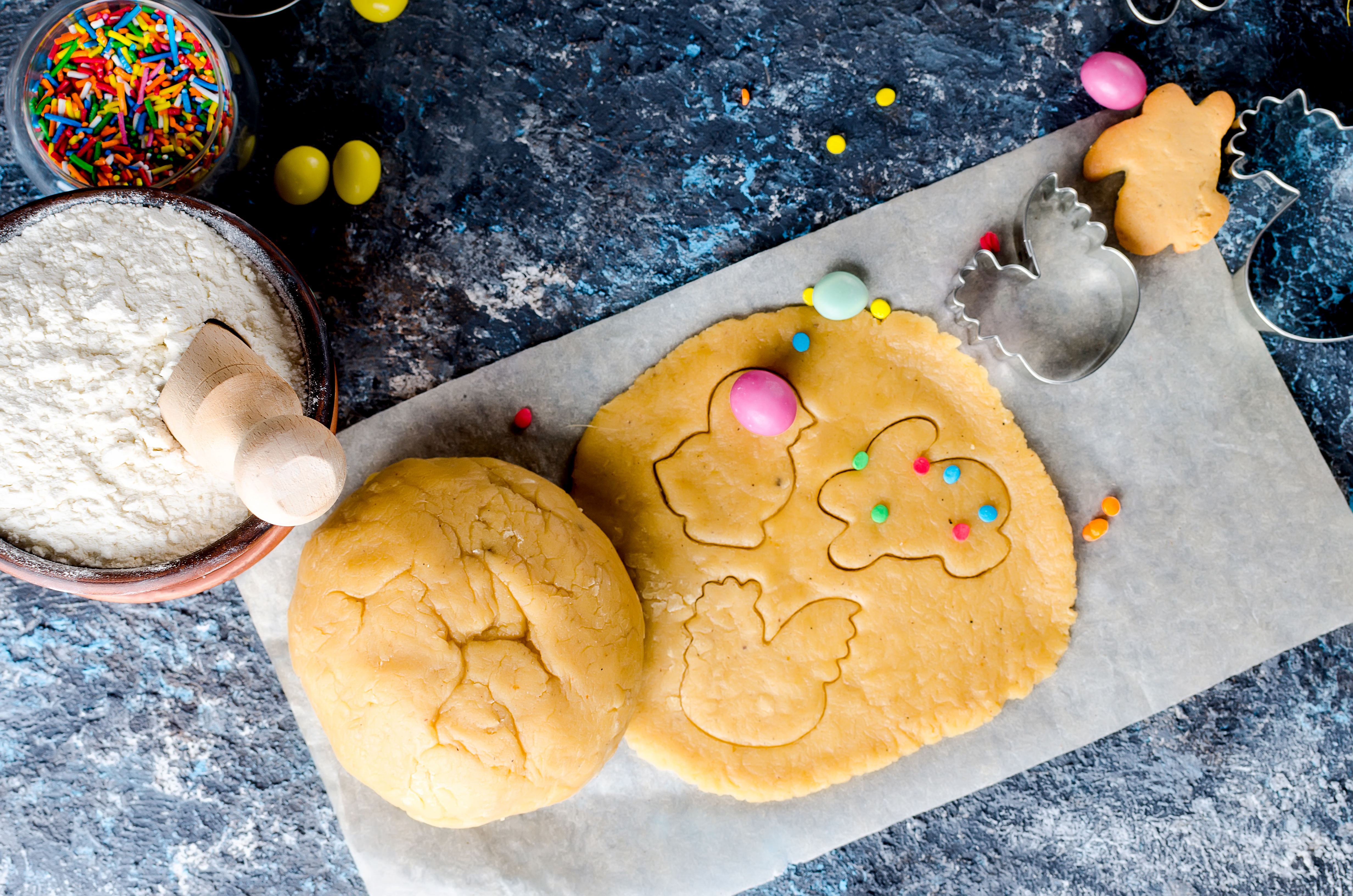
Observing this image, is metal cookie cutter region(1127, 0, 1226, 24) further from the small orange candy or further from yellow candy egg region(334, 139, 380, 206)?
yellow candy egg region(334, 139, 380, 206)

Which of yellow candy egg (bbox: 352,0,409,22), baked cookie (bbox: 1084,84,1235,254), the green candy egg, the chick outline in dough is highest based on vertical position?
yellow candy egg (bbox: 352,0,409,22)

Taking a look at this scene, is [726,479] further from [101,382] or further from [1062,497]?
[101,382]

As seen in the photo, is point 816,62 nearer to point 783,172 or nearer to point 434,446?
point 783,172

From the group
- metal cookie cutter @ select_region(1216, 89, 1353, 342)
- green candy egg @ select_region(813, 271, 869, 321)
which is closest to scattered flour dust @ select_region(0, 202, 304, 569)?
green candy egg @ select_region(813, 271, 869, 321)

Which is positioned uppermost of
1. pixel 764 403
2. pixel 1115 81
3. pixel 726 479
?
pixel 1115 81

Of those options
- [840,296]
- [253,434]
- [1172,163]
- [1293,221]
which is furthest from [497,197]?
[1293,221]

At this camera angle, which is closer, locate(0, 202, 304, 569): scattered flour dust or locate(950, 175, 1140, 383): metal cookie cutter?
locate(0, 202, 304, 569): scattered flour dust
